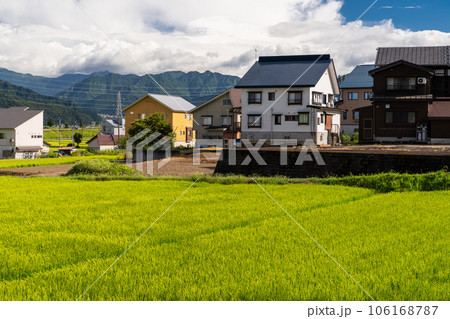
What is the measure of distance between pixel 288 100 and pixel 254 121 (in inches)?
143

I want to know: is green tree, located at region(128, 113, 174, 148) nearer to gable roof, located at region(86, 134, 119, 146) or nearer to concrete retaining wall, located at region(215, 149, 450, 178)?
concrete retaining wall, located at region(215, 149, 450, 178)

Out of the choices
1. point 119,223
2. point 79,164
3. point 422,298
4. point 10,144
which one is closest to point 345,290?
point 422,298

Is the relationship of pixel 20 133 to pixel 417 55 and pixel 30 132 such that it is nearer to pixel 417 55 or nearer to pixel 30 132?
pixel 30 132

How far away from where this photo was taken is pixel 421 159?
15.6m

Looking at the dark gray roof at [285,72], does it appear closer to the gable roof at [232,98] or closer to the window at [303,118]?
the window at [303,118]

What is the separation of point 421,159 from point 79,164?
15.9 meters

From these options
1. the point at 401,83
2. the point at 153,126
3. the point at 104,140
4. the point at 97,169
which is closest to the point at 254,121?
the point at 153,126

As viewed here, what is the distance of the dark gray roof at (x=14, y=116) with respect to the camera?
5788cm

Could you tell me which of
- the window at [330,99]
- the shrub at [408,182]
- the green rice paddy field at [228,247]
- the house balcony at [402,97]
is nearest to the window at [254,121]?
the window at [330,99]

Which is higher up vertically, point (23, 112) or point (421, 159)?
point (23, 112)

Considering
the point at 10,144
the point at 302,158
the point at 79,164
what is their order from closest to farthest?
the point at 302,158
the point at 79,164
the point at 10,144

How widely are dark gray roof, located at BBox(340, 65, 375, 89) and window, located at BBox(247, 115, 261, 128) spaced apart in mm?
20411

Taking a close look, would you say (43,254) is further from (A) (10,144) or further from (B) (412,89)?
(A) (10,144)

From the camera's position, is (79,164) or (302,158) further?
(79,164)
